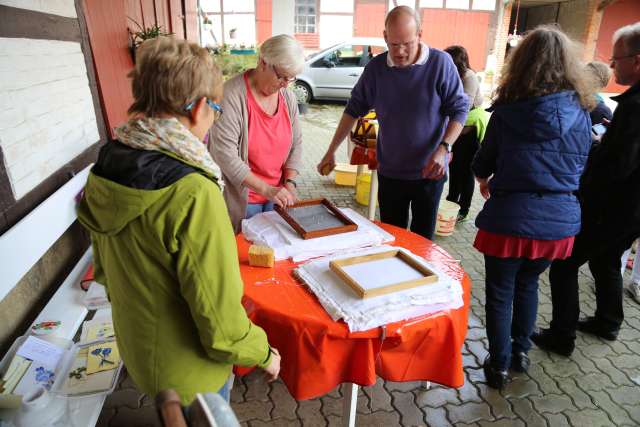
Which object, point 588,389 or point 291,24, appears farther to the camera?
point 291,24

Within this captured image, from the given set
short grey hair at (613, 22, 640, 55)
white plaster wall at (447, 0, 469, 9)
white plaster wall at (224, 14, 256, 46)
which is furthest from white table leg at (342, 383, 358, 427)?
white plaster wall at (447, 0, 469, 9)

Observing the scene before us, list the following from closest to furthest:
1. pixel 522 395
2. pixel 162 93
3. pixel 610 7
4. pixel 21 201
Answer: pixel 162 93, pixel 21 201, pixel 522 395, pixel 610 7

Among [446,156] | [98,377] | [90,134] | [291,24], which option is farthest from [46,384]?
[291,24]

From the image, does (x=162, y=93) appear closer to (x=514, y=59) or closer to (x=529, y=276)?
(x=514, y=59)

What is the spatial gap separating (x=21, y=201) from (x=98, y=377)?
3.15 ft

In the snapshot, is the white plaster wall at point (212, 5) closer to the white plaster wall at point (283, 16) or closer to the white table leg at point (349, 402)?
the white plaster wall at point (283, 16)

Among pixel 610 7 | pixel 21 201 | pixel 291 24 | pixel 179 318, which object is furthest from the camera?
pixel 291 24

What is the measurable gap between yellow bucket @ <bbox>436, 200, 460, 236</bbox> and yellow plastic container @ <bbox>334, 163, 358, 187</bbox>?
1610mm

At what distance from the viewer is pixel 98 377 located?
74.0 inches

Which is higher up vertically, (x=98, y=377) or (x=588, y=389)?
(x=98, y=377)

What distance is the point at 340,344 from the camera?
143cm

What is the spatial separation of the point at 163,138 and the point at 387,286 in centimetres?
89

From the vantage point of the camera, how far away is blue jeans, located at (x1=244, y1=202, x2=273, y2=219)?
2.38 metres

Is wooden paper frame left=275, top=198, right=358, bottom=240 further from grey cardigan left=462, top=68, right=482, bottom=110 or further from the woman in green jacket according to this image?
grey cardigan left=462, top=68, right=482, bottom=110
